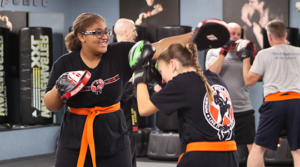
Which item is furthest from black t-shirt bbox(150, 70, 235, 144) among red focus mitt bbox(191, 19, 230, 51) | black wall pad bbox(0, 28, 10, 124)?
black wall pad bbox(0, 28, 10, 124)

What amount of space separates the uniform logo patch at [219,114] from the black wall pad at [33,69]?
407 cm

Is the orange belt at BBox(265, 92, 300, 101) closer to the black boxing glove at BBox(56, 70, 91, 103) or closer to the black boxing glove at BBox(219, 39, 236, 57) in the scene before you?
the black boxing glove at BBox(219, 39, 236, 57)

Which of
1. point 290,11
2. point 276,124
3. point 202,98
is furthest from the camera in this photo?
point 290,11

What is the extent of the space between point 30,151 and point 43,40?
171cm

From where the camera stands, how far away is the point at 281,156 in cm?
458

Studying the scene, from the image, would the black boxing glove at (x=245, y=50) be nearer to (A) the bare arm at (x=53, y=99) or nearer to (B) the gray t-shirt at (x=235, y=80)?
(B) the gray t-shirt at (x=235, y=80)

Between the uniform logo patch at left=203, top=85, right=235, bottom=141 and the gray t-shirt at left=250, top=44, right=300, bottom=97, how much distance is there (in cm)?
182

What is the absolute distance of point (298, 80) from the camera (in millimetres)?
3670

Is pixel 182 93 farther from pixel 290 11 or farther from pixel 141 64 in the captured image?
pixel 290 11

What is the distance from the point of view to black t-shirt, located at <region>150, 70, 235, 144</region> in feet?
6.53

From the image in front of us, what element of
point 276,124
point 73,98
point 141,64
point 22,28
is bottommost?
point 276,124

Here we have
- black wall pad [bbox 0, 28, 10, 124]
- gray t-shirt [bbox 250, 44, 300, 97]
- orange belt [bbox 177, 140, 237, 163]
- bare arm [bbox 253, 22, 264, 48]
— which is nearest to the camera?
orange belt [bbox 177, 140, 237, 163]

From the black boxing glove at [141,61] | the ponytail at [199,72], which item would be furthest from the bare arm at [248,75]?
the black boxing glove at [141,61]

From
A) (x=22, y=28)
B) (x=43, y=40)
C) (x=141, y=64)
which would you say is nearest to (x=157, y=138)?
(x=43, y=40)
